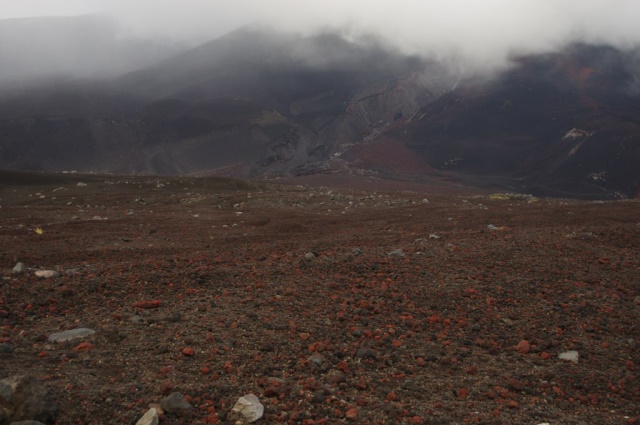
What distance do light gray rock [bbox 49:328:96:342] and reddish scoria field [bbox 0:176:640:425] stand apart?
102 mm

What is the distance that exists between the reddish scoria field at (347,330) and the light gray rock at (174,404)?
0.17ft

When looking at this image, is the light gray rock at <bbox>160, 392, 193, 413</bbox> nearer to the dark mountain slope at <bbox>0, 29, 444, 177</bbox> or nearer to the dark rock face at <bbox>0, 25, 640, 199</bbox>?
the dark rock face at <bbox>0, 25, 640, 199</bbox>

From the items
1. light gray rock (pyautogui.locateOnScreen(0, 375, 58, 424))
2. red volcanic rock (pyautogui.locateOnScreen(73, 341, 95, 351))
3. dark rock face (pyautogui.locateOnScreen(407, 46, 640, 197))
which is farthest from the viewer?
dark rock face (pyautogui.locateOnScreen(407, 46, 640, 197))

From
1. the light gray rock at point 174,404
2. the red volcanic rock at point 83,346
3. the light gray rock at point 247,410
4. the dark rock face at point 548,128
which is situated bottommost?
the light gray rock at point 247,410

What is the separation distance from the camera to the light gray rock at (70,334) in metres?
3.91

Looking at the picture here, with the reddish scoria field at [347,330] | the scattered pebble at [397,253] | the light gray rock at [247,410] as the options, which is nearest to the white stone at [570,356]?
the reddish scoria field at [347,330]

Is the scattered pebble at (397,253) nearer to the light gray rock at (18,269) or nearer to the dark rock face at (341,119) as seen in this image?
the light gray rock at (18,269)

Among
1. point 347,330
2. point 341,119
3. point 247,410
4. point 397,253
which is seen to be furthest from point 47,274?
point 341,119

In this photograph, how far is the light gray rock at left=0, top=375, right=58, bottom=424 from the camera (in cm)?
275

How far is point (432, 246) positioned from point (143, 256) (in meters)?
4.76

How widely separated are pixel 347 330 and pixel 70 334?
2.38 meters

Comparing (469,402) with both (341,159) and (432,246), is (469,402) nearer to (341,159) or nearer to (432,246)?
(432,246)

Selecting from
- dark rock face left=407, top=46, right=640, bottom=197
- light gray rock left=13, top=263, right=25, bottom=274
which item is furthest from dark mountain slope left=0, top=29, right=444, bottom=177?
light gray rock left=13, top=263, right=25, bottom=274

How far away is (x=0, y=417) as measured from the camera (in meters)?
2.72
